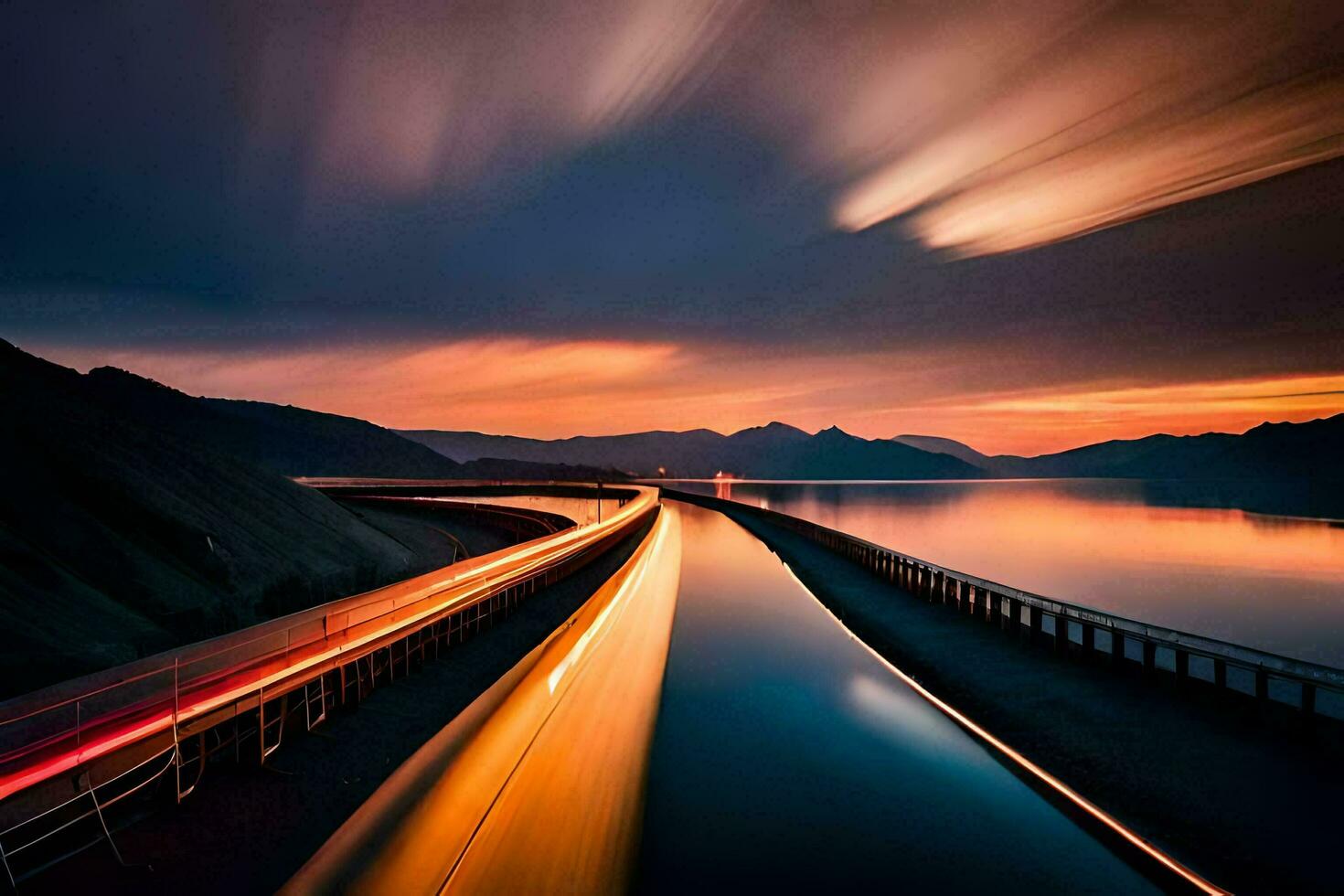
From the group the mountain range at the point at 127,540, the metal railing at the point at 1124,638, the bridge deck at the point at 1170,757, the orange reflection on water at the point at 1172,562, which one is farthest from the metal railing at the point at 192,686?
the orange reflection on water at the point at 1172,562

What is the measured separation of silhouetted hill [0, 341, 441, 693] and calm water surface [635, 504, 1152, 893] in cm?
1414

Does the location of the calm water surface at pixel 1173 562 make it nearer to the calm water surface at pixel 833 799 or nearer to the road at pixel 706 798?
the calm water surface at pixel 833 799

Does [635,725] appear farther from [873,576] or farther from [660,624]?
[873,576]

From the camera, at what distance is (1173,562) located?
8112 cm

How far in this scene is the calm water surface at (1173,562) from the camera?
51062 mm

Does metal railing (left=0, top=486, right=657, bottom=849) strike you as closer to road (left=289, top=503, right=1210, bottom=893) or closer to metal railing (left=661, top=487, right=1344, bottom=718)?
road (left=289, top=503, right=1210, bottom=893)

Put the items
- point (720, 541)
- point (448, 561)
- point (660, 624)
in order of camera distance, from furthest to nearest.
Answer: point (720, 541) < point (448, 561) < point (660, 624)

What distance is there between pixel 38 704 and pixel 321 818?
16.8 feet

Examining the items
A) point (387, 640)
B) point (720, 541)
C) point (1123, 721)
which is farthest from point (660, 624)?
point (720, 541)

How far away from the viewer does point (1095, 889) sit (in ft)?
Result: 40.5

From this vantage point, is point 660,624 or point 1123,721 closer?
point 1123,721

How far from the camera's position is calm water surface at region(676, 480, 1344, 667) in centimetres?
5106

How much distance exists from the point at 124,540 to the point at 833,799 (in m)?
24.5

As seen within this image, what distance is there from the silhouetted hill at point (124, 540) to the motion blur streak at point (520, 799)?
9339 millimetres
